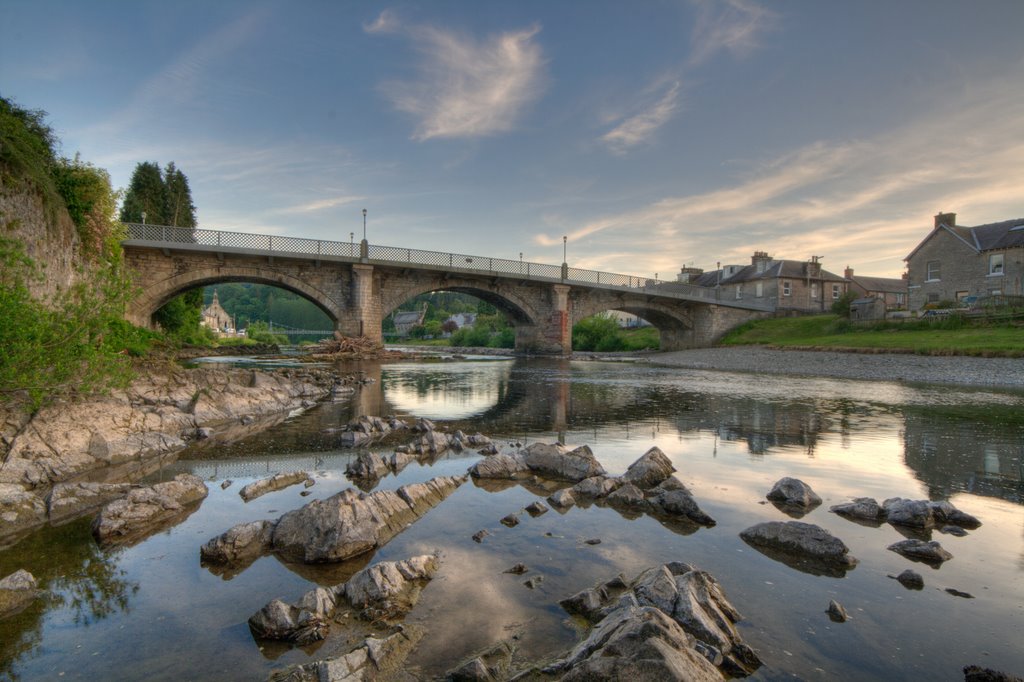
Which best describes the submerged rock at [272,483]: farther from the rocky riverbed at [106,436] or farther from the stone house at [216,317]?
the stone house at [216,317]

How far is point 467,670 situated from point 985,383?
36.8 metres

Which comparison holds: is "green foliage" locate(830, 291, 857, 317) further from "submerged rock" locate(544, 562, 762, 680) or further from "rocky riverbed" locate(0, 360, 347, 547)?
"submerged rock" locate(544, 562, 762, 680)

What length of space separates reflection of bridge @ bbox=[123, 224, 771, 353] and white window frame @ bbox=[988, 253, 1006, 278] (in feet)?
82.2

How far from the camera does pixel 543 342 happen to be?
195ft

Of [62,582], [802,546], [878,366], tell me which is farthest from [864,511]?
[878,366]

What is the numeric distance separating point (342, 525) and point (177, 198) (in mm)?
74424

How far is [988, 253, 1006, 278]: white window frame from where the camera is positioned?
47031mm

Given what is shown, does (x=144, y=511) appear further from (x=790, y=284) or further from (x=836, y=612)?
(x=790, y=284)

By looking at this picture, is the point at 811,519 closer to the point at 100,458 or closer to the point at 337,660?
the point at 337,660

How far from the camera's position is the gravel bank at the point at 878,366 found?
2966 centimetres

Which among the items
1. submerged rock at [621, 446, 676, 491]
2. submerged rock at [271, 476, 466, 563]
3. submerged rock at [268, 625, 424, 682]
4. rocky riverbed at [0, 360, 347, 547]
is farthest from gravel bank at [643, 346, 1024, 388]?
submerged rock at [268, 625, 424, 682]

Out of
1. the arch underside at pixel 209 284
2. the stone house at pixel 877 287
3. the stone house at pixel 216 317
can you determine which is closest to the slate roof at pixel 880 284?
the stone house at pixel 877 287

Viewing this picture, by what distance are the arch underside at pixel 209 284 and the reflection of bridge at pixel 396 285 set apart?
0.08m

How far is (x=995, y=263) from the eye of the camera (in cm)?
4756
